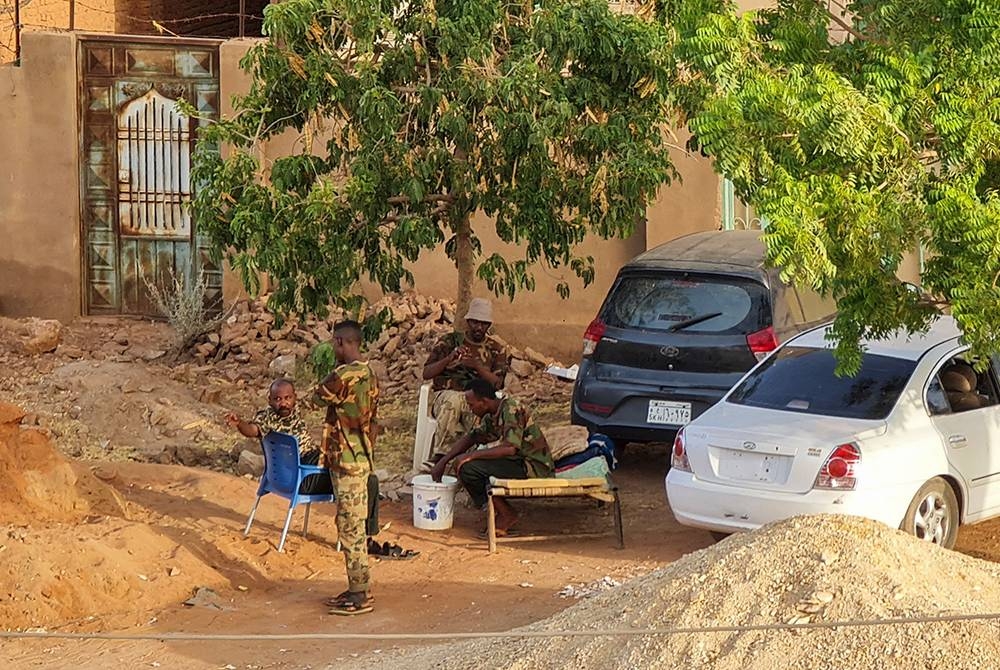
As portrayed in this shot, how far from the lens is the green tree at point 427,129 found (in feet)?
33.1

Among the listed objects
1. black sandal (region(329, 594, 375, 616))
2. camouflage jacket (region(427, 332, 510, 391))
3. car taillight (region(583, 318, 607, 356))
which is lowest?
black sandal (region(329, 594, 375, 616))

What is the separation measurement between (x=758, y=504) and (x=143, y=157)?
9255 mm

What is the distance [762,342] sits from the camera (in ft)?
34.4

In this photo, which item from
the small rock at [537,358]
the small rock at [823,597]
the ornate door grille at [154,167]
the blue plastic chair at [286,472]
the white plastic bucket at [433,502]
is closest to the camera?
the small rock at [823,597]

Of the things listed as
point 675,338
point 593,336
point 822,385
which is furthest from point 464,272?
point 822,385

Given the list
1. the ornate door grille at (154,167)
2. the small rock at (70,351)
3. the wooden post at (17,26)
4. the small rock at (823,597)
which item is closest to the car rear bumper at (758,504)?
the small rock at (823,597)

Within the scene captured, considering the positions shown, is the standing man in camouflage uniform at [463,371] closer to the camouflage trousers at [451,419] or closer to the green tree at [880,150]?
the camouflage trousers at [451,419]

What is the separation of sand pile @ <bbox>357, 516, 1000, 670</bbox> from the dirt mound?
3.89m

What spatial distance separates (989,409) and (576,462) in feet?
8.79

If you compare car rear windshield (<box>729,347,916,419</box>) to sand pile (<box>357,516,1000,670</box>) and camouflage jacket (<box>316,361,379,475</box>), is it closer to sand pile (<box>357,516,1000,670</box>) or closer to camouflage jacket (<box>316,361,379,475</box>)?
camouflage jacket (<box>316,361,379,475</box>)

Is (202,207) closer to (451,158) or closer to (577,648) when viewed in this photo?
(451,158)

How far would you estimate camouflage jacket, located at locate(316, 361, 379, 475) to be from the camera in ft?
27.8

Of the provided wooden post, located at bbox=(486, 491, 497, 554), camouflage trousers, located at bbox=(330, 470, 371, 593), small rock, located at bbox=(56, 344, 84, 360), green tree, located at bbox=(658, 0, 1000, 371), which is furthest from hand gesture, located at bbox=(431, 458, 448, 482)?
small rock, located at bbox=(56, 344, 84, 360)

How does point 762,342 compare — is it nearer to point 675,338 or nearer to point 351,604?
point 675,338
